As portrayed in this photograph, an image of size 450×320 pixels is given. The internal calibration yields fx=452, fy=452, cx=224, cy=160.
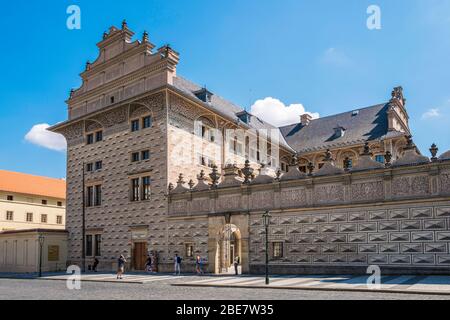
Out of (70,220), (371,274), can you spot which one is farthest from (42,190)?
(371,274)

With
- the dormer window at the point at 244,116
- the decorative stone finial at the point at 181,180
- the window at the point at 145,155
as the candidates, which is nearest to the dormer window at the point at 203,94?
the dormer window at the point at 244,116

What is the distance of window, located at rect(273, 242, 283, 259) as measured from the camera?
21922 mm

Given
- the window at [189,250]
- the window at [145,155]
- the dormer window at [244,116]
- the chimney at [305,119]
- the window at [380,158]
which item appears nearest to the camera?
the window at [189,250]

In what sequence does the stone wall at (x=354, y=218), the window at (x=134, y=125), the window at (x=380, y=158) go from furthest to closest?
the window at (x=380, y=158) < the window at (x=134, y=125) < the stone wall at (x=354, y=218)

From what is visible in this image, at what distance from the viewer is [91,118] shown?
101 feet

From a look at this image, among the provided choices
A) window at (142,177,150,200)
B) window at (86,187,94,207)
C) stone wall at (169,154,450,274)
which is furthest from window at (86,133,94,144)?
stone wall at (169,154,450,274)

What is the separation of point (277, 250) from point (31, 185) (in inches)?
1226

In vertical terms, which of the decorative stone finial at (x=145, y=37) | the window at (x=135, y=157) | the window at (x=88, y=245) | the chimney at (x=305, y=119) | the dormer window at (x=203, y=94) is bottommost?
the window at (x=88, y=245)

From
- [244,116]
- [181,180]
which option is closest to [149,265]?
[181,180]

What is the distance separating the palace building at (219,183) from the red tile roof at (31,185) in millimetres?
12660

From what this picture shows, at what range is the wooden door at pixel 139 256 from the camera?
88.5 feet

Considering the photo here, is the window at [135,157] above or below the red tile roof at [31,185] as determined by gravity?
above

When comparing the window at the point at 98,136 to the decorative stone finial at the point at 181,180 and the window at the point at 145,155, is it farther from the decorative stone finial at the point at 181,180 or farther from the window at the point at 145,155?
the decorative stone finial at the point at 181,180
